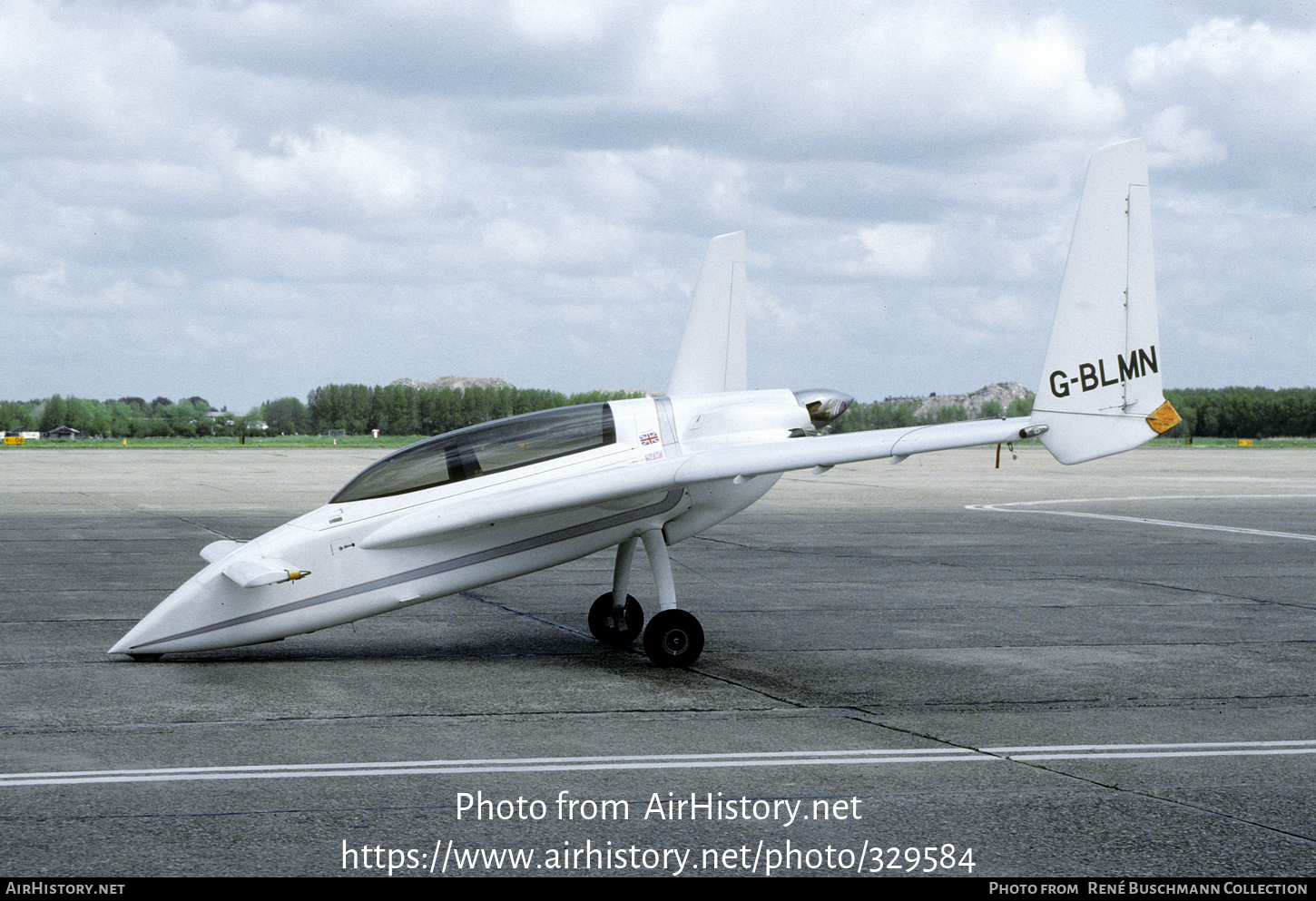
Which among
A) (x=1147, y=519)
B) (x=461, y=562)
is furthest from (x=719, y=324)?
(x=1147, y=519)

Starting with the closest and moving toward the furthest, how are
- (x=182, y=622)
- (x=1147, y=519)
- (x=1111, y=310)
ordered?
(x=1111, y=310) < (x=182, y=622) < (x=1147, y=519)

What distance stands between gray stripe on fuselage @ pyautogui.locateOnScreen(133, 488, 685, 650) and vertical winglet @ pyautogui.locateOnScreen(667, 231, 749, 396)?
216 centimetres

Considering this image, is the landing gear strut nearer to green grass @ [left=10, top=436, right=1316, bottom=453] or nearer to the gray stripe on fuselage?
the gray stripe on fuselage

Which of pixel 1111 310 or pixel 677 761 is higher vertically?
pixel 1111 310

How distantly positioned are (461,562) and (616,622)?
6.18 ft

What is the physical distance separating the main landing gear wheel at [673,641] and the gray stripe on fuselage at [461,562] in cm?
97

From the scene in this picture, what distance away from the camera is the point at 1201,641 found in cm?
1227

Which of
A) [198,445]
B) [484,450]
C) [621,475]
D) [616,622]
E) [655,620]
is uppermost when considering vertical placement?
[484,450]

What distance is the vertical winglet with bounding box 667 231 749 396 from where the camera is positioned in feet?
42.9

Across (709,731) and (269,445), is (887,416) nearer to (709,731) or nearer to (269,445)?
(709,731)

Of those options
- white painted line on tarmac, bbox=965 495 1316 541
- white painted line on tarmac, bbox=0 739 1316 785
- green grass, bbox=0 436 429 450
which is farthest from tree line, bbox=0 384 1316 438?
white painted line on tarmac, bbox=0 739 1316 785

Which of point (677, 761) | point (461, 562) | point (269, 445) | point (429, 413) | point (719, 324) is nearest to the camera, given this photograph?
point (677, 761)

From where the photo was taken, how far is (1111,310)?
1002cm

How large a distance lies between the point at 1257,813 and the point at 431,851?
14.0 ft
